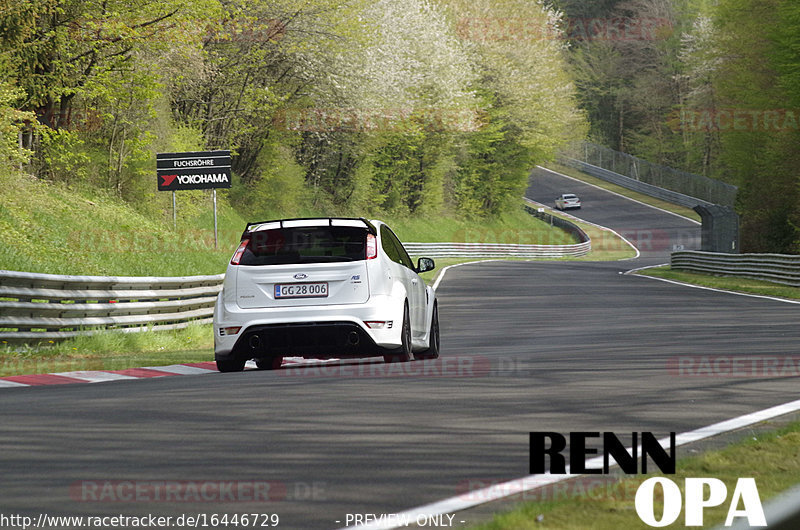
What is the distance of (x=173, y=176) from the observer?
27656 millimetres

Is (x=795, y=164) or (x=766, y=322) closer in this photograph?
(x=766, y=322)

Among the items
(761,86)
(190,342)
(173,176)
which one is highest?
(761,86)

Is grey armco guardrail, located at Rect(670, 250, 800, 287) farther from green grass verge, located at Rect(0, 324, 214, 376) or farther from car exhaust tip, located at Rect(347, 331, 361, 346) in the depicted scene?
car exhaust tip, located at Rect(347, 331, 361, 346)

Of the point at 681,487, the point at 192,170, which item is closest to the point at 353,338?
the point at 681,487

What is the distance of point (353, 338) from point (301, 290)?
2.31ft

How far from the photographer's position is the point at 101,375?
41.7ft

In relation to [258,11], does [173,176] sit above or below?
below

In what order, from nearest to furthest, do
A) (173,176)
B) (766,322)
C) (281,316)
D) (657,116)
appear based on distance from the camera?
(281,316) → (766,322) → (173,176) → (657,116)

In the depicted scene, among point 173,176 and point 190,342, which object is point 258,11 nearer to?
point 173,176

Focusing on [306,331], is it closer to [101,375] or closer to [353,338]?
[353,338]

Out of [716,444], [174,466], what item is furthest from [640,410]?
[174,466]

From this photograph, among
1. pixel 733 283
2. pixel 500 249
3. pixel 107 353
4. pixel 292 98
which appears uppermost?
pixel 292 98

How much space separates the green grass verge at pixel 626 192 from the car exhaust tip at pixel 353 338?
8542cm

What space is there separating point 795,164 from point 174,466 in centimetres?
4315
